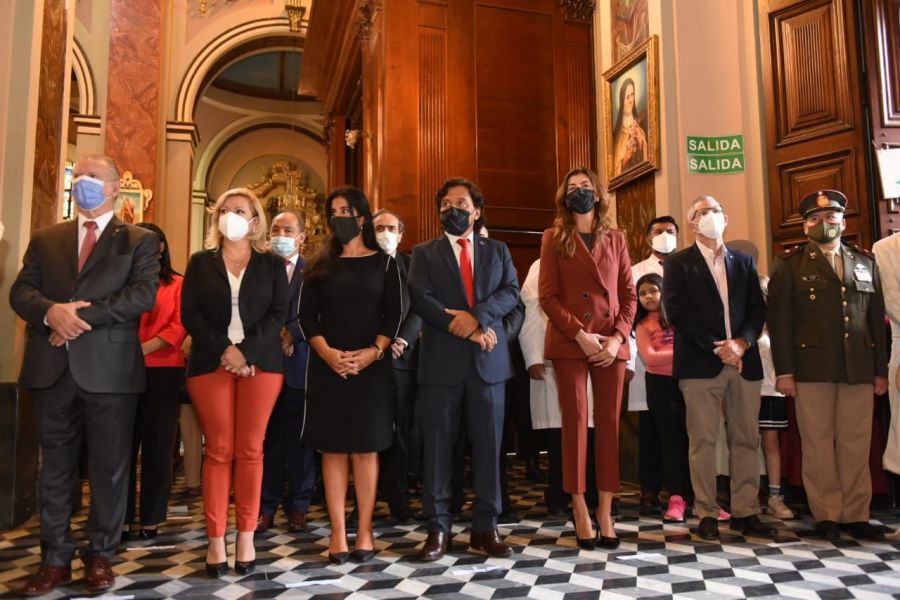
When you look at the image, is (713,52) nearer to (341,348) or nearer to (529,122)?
(529,122)

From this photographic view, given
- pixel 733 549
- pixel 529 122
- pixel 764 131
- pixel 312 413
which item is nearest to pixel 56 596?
pixel 312 413

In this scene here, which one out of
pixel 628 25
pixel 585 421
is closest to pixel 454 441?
pixel 585 421

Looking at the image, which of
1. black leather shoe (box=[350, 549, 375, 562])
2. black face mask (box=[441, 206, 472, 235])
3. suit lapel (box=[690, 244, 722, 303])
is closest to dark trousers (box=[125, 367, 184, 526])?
black leather shoe (box=[350, 549, 375, 562])

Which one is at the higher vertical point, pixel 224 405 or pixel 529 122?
pixel 529 122

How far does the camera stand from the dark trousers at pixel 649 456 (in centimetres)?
440

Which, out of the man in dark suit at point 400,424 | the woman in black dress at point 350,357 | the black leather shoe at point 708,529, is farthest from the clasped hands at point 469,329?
the black leather shoe at point 708,529

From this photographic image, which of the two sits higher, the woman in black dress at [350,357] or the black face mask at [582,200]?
the black face mask at [582,200]

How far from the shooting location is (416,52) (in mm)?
7586

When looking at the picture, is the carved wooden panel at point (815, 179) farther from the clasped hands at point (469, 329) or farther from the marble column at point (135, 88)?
the marble column at point (135, 88)

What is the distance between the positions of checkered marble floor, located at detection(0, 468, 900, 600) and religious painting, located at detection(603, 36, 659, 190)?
340 cm

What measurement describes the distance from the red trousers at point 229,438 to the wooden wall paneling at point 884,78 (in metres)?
4.47

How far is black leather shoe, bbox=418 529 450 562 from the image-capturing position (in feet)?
10.8

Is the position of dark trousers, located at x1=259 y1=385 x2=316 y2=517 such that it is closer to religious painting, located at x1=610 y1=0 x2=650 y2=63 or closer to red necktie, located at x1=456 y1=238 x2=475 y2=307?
red necktie, located at x1=456 y1=238 x2=475 y2=307

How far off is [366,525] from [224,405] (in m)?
0.86
